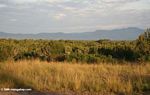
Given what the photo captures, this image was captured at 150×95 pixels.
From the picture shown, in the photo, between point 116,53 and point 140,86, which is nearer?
point 140,86

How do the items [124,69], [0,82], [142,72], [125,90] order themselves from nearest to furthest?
[125,90] < [0,82] < [142,72] < [124,69]

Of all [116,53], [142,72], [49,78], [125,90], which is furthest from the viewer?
[116,53]

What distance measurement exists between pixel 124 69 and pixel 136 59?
19.2 feet

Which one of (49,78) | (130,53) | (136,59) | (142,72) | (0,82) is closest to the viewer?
(0,82)

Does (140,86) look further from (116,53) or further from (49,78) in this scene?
(116,53)

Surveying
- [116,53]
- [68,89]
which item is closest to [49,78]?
[68,89]

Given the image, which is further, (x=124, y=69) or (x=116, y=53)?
(x=116, y=53)

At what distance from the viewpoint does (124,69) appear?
17.4 metres

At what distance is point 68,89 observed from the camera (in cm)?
1241

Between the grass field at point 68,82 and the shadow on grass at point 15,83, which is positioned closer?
the shadow on grass at point 15,83

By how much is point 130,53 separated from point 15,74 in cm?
1262

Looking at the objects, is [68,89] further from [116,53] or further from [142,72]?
[116,53]

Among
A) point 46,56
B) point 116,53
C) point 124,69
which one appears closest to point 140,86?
point 124,69

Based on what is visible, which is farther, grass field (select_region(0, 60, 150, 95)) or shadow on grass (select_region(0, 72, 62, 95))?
grass field (select_region(0, 60, 150, 95))
